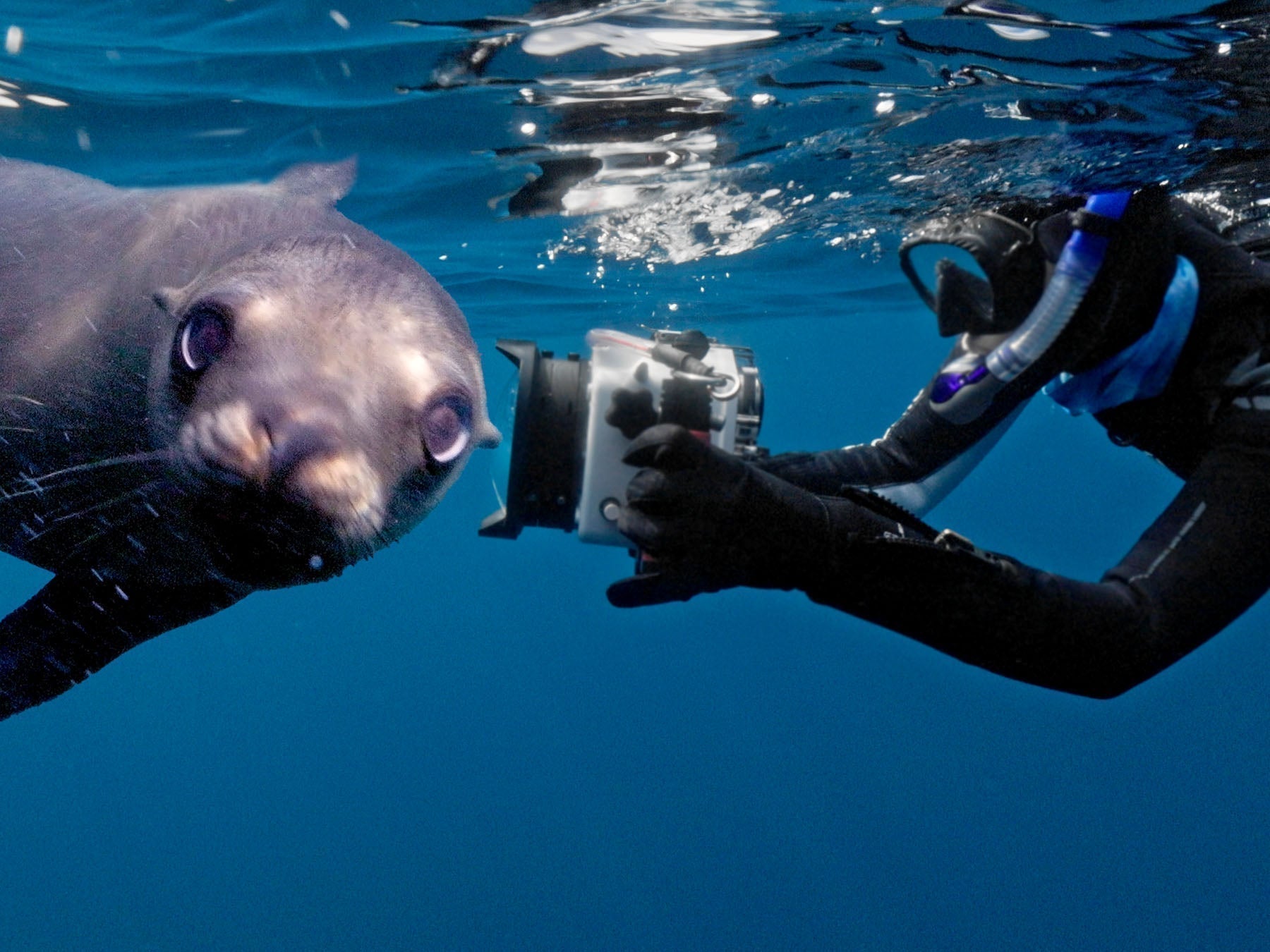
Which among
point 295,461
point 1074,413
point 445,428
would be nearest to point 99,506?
point 445,428

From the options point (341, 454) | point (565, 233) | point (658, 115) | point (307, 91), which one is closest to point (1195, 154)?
point (658, 115)

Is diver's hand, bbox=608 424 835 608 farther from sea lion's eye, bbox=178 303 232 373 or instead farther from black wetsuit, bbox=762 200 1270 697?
sea lion's eye, bbox=178 303 232 373

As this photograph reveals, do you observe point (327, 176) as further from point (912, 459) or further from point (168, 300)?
point (168, 300)

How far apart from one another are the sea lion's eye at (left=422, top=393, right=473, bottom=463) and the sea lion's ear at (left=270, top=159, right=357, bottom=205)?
182 inches

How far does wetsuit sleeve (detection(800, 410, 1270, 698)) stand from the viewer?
2420 millimetres

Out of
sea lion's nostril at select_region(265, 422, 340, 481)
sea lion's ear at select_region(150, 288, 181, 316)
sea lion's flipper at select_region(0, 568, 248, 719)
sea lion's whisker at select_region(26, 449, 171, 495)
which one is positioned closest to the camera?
sea lion's nostril at select_region(265, 422, 340, 481)

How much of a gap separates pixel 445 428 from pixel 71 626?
2468 mm

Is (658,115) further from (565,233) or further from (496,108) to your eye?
(565,233)

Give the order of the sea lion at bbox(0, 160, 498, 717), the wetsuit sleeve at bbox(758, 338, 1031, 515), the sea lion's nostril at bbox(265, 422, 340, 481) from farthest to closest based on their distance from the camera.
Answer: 1. the wetsuit sleeve at bbox(758, 338, 1031, 515)
2. the sea lion at bbox(0, 160, 498, 717)
3. the sea lion's nostril at bbox(265, 422, 340, 481)

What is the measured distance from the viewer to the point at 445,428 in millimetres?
2074

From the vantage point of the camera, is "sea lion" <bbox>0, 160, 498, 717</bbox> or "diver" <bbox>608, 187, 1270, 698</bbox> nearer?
"sea lion" <bbox>0, 160, 498, 717</bbox>

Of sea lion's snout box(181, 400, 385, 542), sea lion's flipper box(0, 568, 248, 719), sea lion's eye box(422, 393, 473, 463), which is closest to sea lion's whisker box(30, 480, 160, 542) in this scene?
sea lion's flipper box(0, 568, 248, 719)

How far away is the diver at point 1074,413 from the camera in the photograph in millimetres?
2346

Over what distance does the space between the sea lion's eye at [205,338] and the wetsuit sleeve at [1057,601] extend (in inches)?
66.9
